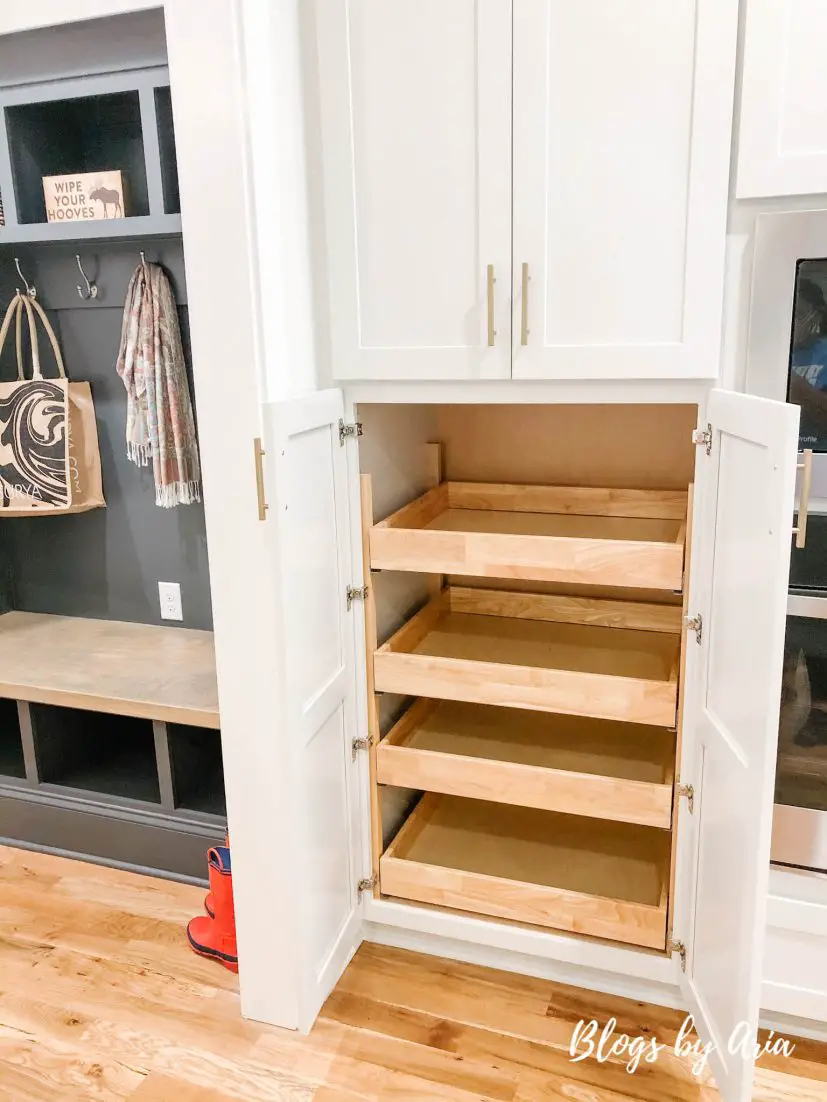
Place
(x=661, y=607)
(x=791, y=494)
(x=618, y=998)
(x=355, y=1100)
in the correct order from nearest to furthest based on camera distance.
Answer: (x=791, y=494) → (x=355, y=1100) → (x=618, y=998) → (x=661, y=607)

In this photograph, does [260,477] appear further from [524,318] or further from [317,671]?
[524,318]

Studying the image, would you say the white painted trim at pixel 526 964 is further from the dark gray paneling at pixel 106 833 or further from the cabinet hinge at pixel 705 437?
the cabinet hinge at pixel 705 437

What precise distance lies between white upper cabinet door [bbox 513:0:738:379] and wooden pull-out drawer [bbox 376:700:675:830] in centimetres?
88

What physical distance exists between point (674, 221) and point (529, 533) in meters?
0.80

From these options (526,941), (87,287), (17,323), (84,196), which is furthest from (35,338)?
(526,941)

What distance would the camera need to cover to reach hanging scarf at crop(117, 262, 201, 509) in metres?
2.30

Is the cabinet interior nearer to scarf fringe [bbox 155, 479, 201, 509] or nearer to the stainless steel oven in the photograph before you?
the stainless steel oven

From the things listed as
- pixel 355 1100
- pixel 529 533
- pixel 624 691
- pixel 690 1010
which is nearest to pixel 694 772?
pixel 624 691

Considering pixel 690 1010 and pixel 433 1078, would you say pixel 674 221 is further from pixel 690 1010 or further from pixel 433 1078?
pixel 433 1078

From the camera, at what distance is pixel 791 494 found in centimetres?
124

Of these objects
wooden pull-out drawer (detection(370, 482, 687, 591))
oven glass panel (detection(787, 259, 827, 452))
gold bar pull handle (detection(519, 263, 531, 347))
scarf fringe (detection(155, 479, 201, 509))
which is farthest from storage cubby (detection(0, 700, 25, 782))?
oven glass panel (detection(787, 259, 827, 452))

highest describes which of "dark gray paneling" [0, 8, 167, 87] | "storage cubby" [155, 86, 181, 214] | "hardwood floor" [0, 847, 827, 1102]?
"dark gray paneling" [0, 8, 167, 87]

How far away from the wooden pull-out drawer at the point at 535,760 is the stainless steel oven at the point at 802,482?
0.28 meters

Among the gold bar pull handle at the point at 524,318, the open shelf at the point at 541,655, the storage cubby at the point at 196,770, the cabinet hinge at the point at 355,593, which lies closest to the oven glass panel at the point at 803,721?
the open shelf at the point at 541,655
